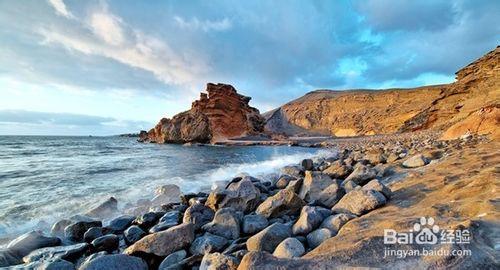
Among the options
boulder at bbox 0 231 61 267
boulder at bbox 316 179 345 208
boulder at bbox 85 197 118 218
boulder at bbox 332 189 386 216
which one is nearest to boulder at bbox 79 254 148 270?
boulder at bbox 0 231 61 267

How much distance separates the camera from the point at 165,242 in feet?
14.2

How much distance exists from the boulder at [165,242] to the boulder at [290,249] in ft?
4.78

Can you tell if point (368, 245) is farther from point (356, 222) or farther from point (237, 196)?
point (237, 196)

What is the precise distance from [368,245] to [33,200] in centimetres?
945

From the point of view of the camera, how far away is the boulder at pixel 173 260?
12.7 feet

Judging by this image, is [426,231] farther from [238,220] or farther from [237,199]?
[237,199]

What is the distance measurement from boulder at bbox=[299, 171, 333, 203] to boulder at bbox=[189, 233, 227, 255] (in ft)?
7.82

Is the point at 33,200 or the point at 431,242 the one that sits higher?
the point at 431,242

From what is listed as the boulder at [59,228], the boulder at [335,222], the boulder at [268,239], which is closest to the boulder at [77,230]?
the boulder at [59,228]

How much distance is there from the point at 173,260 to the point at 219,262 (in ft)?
3.62

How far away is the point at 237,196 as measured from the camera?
649 centimetres

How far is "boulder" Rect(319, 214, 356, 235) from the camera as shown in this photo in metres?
4.24

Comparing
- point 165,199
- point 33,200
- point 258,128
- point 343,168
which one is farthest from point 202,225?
point 258,128

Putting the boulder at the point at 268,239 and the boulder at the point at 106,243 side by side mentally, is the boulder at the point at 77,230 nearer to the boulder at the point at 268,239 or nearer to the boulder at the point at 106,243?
the boulder at the point at 106,243
